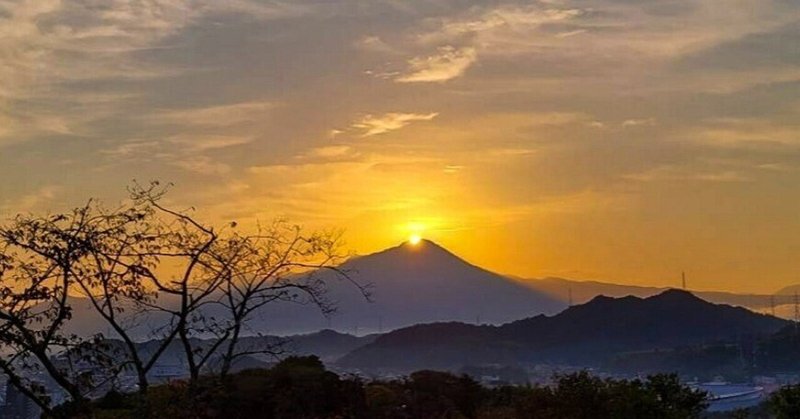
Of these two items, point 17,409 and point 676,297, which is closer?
point 17,409

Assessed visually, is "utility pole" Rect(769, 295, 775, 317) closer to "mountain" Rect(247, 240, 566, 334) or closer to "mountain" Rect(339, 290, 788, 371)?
"mountain" Rect(339, 290, 788, 371)

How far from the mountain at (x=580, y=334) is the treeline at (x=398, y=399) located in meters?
35.5

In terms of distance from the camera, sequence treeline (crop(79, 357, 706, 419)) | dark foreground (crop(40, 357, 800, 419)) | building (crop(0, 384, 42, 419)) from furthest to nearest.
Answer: dark foreground (crop(40, 357, 800, 419)) < treeline (crop(79, 357, 706, 419)) < building (crop(0, 384, 42, 419))

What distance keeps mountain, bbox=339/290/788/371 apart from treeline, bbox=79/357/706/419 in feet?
116

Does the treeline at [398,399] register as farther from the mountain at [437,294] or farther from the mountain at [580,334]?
the mountain at [437,294]

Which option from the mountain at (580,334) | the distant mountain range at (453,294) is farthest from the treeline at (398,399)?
the distant mountain range at (453,294)

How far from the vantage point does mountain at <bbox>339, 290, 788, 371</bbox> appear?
6197 centimetres

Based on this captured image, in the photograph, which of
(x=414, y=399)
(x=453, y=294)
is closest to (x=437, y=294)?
(x=453, y=294)

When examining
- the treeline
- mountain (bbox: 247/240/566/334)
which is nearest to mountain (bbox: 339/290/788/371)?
mountain (bbox: 247/240/566/334)

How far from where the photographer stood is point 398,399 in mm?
18047

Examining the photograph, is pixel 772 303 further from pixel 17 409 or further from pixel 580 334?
pixel 17 409

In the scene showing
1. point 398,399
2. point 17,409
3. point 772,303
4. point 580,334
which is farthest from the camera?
point 772,303

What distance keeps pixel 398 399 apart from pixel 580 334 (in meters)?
56.6

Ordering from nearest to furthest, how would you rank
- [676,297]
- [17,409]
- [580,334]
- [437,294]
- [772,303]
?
[17,409] < [580,334] < [676,297] < [772,303] < [437,294]
